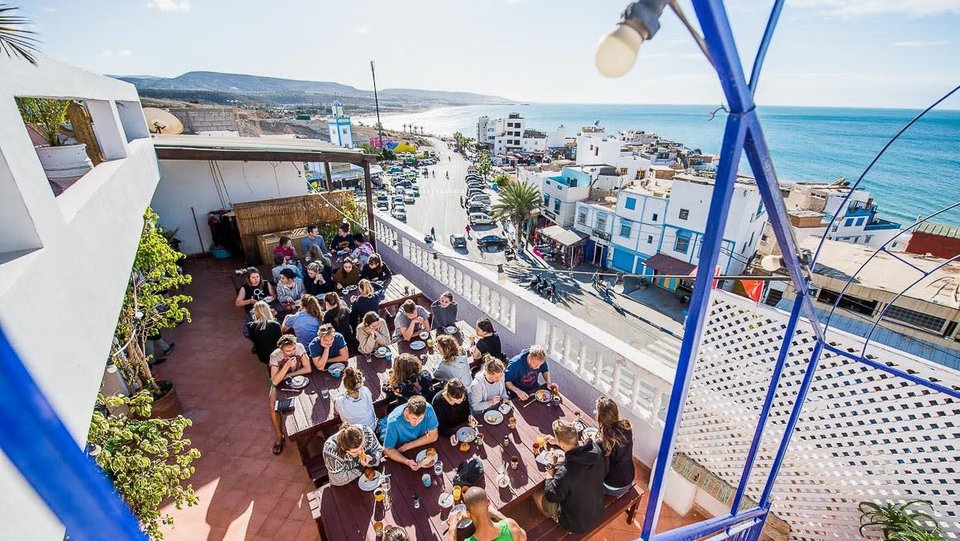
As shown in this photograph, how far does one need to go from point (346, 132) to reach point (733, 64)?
278 ft

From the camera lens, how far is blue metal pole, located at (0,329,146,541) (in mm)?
528

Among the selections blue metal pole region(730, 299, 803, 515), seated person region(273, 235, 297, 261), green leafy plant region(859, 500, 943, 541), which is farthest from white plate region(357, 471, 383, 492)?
seated person region(273, 235, 297, 261)

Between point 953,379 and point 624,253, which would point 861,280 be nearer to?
point 624,253

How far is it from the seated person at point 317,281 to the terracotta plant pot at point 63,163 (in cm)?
354

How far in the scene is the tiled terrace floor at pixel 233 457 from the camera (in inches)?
157

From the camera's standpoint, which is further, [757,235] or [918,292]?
[757,235]

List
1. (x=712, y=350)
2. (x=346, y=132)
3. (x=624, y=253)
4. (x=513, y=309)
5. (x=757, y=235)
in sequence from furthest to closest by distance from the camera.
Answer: (x=346, y=132), (x=624, y=253), (x=757, y=235), (x=513, y=309), (x=712, y=350)

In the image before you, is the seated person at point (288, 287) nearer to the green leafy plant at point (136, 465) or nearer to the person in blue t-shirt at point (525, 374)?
the green leafy plant at point (136, 465)

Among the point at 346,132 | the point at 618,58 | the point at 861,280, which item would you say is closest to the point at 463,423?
the point at 618,58

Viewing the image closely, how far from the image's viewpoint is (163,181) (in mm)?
9820

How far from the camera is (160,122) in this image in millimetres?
11977

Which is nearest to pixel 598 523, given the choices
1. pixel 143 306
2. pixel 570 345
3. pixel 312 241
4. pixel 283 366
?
pixel 570 345

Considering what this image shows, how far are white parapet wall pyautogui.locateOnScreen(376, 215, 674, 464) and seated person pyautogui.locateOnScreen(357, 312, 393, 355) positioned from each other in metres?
1.88

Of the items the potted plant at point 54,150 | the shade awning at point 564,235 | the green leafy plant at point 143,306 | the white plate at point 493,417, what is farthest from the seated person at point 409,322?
the shade awning at point 564,235
